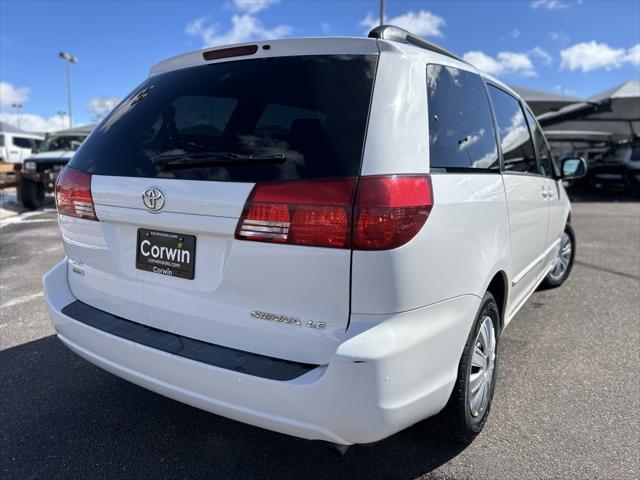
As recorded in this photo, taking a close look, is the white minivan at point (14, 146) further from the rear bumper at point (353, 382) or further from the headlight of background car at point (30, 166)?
the rear bumper at point (353, 382)

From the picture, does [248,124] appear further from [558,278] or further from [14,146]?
[14,146]

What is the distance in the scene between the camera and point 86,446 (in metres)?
2.42

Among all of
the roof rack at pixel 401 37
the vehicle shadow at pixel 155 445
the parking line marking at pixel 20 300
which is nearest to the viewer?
the roof rack at pixel 401 37

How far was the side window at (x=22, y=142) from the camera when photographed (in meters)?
29.5

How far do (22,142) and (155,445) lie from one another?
1316 inches

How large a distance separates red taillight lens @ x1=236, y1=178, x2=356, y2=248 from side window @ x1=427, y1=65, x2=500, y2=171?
0.46 metres

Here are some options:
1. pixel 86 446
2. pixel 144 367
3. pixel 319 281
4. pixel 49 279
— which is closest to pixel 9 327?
pixel 49 279

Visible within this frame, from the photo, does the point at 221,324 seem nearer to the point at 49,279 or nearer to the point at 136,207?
the point at 136,207

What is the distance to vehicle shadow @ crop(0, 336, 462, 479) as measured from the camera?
2.26 m

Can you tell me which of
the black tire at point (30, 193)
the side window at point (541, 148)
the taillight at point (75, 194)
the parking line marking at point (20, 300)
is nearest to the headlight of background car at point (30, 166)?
the black tire at point (30, 193)

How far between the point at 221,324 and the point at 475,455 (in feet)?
4.59

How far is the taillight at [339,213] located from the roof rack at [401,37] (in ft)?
2.28

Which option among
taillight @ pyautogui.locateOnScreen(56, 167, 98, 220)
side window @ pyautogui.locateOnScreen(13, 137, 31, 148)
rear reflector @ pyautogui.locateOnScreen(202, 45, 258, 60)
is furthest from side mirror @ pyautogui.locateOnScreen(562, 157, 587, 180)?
side window @ pyautogui.locateOnScreen(13, 137, 31, 148)

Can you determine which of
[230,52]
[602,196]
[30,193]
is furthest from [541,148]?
[602,196]
